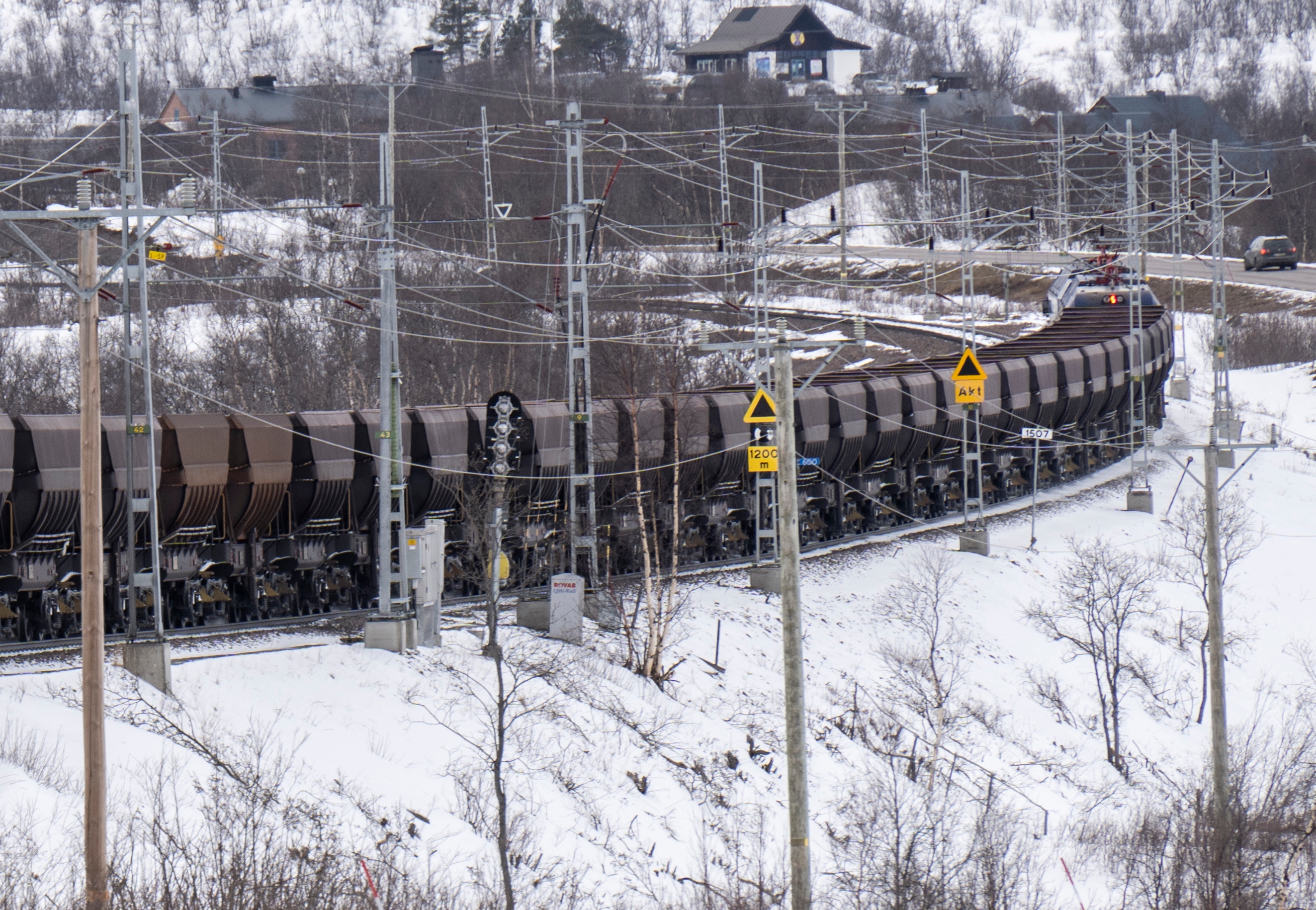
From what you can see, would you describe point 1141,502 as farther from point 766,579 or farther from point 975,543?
point 766,579

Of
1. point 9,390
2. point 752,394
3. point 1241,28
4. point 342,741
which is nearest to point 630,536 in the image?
point 752,394

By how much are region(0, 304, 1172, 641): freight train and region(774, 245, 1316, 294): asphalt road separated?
33.0 m

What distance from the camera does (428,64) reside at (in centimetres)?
10219

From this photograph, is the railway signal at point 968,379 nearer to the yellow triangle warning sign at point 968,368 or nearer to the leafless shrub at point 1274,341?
the yellow triangle warning sign at point 968,368

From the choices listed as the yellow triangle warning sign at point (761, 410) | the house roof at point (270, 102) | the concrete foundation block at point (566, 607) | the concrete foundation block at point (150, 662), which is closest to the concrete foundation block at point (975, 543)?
the concrete foundation block at point (566, 607)

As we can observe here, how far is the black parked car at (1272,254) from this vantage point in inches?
2992

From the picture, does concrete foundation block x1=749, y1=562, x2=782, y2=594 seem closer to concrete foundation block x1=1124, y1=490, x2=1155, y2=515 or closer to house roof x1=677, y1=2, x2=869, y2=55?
concrete foundation block x1=1124, y1=490, x2=1155, y2=515

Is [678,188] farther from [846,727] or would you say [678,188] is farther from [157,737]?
[157,737]

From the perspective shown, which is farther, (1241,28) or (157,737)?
(1241,28)

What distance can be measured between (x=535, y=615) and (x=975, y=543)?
13515mm

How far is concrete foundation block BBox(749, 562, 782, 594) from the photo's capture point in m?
31.9

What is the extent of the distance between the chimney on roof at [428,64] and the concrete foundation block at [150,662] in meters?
83.3

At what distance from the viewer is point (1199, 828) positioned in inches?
906

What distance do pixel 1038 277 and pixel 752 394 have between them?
156 ft
